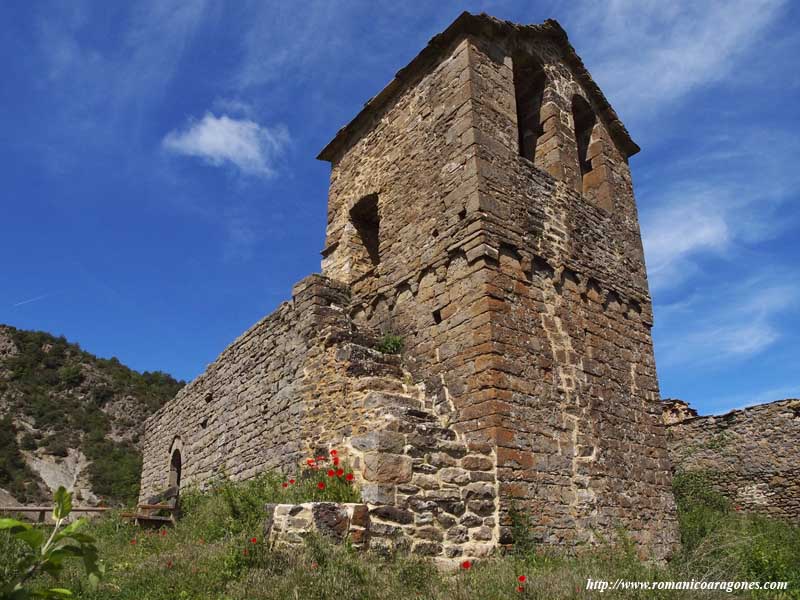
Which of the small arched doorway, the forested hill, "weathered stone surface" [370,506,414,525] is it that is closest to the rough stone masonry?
"weathered stone surface" [370,506,414,525]

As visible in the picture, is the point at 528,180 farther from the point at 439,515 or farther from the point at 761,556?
the point at 761,556

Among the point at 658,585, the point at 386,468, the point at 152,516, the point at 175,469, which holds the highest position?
the point at 175,469

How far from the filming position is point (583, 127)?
36.5 feet

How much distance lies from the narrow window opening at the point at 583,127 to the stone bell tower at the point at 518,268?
29 mm

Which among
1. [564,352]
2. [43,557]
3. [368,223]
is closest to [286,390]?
[368,223]

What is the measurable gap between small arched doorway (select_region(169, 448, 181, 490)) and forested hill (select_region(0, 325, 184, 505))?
8.89m

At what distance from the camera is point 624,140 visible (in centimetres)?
1138

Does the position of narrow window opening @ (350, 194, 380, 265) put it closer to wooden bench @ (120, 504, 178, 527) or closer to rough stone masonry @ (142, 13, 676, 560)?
rough stone masonry @ (142, 13, 676, 560)

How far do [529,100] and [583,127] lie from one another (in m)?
1.34

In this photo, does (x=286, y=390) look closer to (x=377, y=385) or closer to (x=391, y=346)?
(x=391, y=346)

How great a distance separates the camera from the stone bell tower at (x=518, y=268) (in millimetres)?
7180

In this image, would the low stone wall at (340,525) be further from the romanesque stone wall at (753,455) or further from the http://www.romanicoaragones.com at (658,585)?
the romanesque stone wall at (753,455)

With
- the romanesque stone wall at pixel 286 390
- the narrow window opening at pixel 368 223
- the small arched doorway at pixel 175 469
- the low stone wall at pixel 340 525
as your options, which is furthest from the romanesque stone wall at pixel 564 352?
the small arched doorway at pixel 175 469

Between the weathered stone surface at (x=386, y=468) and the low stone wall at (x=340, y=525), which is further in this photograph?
the weathered stone surface at (x=386, y=468)
